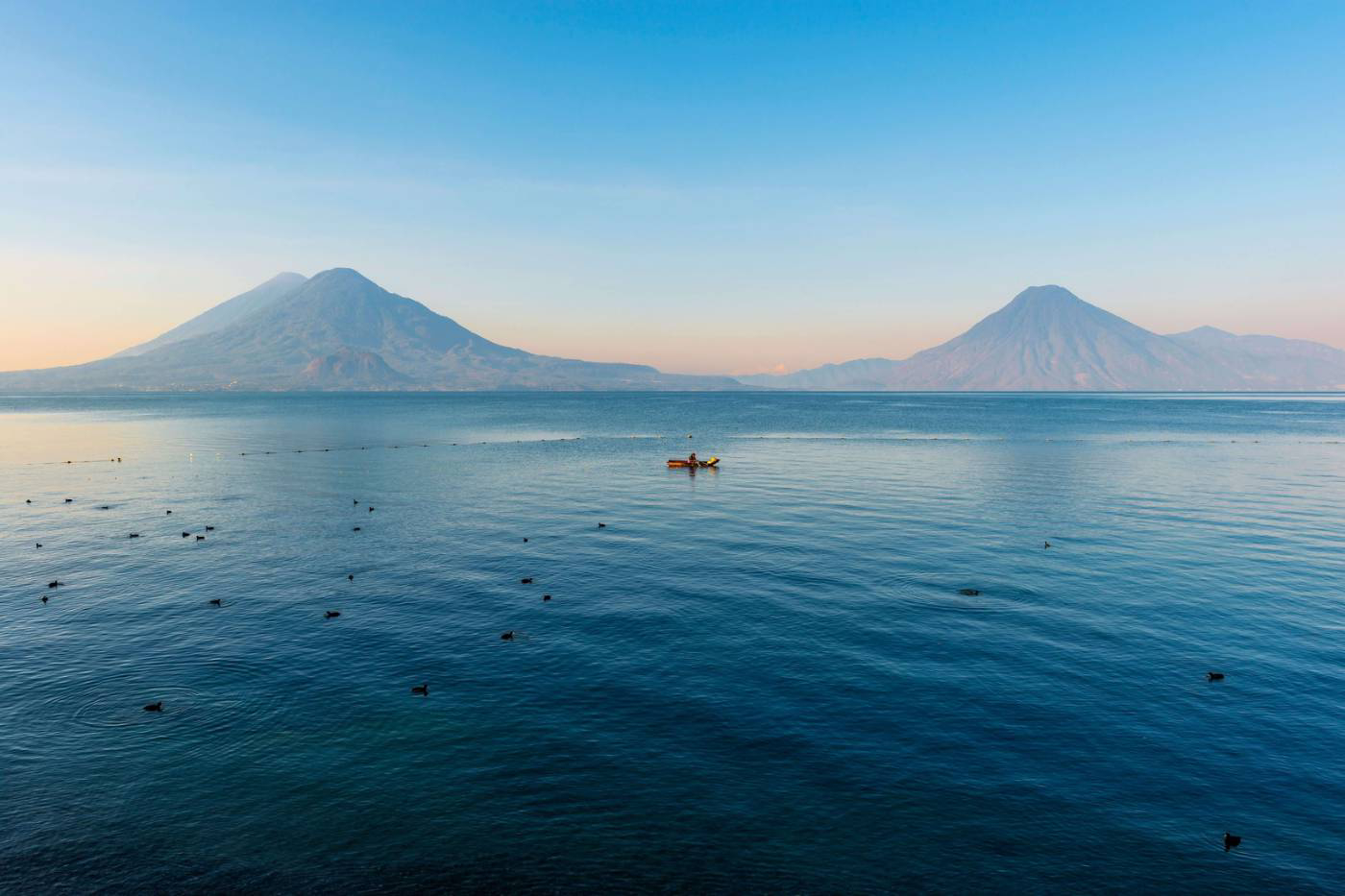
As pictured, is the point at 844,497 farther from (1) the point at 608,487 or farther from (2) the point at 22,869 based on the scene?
(2) the point at 22,869

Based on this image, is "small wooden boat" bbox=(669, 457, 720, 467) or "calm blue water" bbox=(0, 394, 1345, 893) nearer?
"calm blue water" bbox=(0, 394, 1345, 893)

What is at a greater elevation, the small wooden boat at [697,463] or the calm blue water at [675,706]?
the small wooden boat at [697,463]

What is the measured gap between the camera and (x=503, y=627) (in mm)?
38875

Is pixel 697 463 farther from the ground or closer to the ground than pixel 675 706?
farther from the ground

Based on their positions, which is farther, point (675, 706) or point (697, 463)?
point (697, 463)

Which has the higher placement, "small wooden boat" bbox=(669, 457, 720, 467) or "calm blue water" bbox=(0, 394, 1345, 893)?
"small wooden boat" bbox=(669, 457, 720, 467)

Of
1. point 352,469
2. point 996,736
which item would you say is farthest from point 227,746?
point 352,469

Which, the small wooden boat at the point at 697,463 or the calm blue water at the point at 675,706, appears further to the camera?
the small wooden boat at the point at 697,463

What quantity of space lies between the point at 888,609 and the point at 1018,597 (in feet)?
31.2

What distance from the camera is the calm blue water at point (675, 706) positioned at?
67.9 feet

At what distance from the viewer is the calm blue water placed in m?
20.7

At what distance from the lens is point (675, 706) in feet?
96.3

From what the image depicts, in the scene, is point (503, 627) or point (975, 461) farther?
point (975, 461)

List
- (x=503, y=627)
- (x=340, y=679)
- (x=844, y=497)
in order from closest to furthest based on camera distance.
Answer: (x=340, y=679) < (x=503, y=627) < (x=844, y=497)
